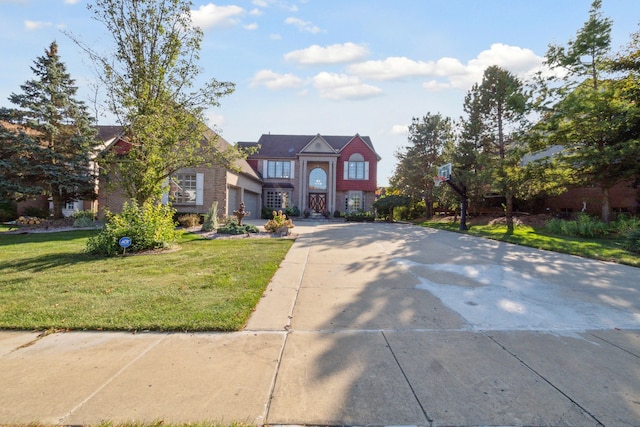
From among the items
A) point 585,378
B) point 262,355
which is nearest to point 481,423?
point 585,378

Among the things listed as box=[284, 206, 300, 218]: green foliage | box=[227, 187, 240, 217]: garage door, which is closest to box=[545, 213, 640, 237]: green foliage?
box=[227, 187, 240, 217]: garage door

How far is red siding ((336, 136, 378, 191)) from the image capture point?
31.0 meters

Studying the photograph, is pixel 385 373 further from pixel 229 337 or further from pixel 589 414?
pixel 229 337

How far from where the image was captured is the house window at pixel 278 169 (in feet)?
103

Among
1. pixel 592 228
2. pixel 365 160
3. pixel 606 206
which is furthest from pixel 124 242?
pixel 365 160

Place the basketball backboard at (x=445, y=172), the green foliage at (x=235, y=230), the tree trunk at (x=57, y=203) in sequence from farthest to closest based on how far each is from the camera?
1. the tree trunk at (x=57, y=203)
2. the basketball backboard at (x=445, y=172)
3. the green foliage at (x=235, y=230)

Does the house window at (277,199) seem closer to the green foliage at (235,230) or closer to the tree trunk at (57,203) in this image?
the tree trunk at (57,203)

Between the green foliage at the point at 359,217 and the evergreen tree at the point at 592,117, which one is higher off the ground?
the evergreen tree at the point at 592,117

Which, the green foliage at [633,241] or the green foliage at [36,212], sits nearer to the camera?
the green foliage at [633,241]

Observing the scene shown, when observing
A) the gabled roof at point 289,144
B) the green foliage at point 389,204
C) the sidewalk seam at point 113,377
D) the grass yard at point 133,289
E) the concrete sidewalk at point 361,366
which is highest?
the gabled roof at point 289,144

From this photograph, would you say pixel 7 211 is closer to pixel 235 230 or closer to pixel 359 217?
pixel 235 230

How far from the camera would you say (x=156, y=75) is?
951cm

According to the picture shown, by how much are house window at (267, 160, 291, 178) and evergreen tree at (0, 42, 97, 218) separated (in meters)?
15.8

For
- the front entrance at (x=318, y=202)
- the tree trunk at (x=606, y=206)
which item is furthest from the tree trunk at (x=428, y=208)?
the tree trunk at (x=606, y=206)
